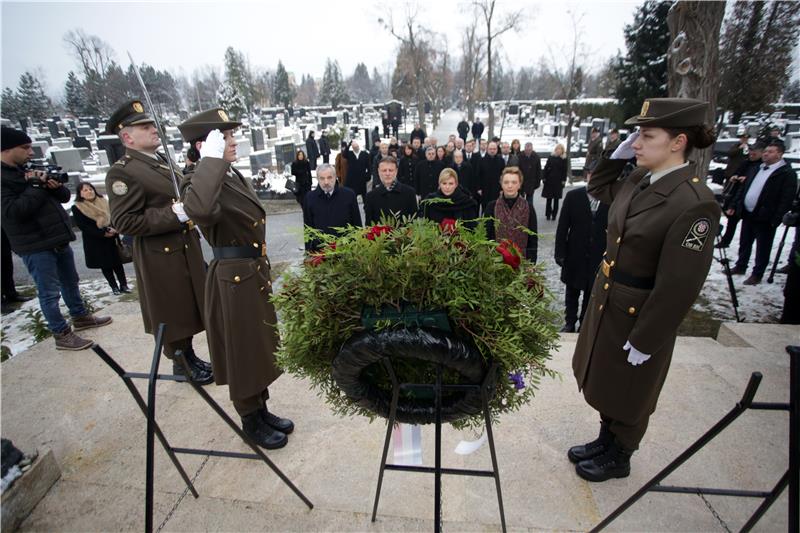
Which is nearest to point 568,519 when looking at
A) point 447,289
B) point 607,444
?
point 607,444

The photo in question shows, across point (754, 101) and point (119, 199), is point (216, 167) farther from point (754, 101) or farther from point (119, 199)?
point (754, 101)

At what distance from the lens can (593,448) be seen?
266 cm

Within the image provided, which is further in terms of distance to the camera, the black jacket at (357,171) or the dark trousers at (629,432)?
the black jacket at (357,171)

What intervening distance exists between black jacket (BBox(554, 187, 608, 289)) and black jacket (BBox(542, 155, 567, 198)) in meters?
6.00

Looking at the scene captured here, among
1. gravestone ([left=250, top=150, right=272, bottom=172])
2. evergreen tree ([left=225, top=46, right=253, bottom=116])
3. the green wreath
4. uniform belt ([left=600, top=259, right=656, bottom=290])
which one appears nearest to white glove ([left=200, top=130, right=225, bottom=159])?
the green wreath

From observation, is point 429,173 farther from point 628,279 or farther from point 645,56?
point 645,56

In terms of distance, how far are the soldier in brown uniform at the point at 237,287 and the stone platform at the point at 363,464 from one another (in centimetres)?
43

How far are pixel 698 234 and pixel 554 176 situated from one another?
27.4 feet

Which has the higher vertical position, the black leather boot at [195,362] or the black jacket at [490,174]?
the black jacket at [490,174]

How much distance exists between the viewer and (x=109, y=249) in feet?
19.6

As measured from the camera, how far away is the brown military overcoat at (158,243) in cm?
Result: 302

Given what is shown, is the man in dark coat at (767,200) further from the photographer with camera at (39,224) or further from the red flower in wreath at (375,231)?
the photographer with camera at (39,224)

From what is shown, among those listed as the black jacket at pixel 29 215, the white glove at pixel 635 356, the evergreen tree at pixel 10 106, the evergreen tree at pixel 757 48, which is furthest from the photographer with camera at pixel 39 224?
the evergreen tree at pixel 10 106

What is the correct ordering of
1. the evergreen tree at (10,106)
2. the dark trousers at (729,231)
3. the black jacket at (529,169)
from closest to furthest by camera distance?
1. the dark trousers at (729,231)
2. the black jacket at (529,169)
3. the evergreen tree at (10,106)
